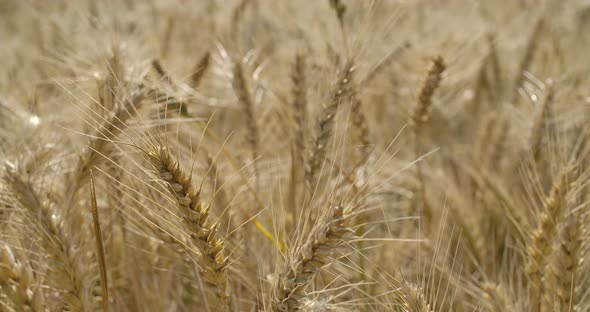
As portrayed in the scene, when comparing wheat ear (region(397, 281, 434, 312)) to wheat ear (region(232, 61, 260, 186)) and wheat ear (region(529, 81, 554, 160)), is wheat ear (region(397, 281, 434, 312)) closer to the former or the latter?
wheat ear (region(232, 61, 260, 186))

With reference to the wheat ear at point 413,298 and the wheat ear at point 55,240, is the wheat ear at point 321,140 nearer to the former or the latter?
the wheat ear at point 413,298

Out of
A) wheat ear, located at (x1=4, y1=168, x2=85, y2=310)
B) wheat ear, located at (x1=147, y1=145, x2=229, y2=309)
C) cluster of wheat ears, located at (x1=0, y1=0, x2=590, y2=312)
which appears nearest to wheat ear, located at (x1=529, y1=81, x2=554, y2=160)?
cluster of wheat ears, located at (x1=0, y1=0, x2=590, y2=312)

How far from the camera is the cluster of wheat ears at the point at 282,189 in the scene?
3.05ft

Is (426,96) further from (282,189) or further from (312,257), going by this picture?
(312,257)

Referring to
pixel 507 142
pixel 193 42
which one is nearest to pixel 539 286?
pixel 507 142

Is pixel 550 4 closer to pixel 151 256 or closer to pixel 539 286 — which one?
pixel 539 286

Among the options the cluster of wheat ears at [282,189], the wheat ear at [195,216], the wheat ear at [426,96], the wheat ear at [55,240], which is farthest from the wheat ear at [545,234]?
the wheat ear at [55,240]

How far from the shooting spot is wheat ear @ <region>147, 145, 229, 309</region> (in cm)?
86

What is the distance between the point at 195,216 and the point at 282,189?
977mm

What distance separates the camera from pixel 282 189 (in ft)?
6.08

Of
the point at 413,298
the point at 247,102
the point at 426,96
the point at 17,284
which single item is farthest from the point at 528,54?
the point at 17,284

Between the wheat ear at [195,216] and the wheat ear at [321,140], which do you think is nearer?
the wheat ear at [195,216]

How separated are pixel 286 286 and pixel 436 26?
2.69 meters

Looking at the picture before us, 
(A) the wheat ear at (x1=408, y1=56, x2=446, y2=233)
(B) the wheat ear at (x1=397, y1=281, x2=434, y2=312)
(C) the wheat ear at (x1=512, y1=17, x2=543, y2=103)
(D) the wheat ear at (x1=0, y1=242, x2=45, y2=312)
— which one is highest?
(D) the wheat ear at (x1=0, y1=242, x2=45, y2=312)
